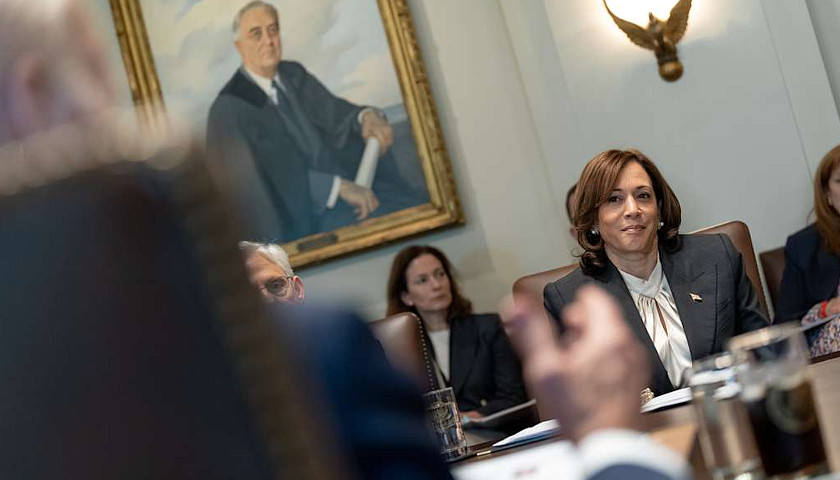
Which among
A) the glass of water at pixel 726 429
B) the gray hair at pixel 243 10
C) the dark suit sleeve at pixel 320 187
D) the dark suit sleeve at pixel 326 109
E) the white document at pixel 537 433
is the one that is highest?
the gray hair at pixel 243 10

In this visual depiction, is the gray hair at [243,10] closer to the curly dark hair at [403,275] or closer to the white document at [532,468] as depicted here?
the curly dark hair at [403,275]

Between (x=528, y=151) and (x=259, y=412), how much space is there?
5.60 meters

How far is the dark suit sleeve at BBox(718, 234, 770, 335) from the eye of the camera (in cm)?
394

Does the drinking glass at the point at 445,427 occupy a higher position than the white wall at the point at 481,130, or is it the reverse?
the white wall at the point at 481,130

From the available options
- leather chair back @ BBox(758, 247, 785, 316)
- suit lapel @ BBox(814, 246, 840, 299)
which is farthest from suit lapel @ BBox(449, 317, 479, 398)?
suit lapel @ BBox(814, 246, 840, 299)

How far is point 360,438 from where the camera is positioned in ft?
2.80

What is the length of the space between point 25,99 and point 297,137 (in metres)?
5.54

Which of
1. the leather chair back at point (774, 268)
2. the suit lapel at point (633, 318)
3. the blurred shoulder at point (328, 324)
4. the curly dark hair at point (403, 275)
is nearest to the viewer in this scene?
the blurred shoulder at point (328, 324)

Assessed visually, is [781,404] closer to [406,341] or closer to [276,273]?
[276,273]

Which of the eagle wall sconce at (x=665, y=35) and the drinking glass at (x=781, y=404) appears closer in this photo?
the drinking glass at (x=781, y=404)

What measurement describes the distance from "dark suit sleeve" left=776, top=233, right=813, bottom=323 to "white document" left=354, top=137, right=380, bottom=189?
233 cm

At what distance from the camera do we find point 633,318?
387cm

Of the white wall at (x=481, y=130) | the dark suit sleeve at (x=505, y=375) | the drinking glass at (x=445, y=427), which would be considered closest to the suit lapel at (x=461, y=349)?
the dark suit sleeve at (x=505, y=375)

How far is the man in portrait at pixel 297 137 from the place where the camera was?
618 centimetres
